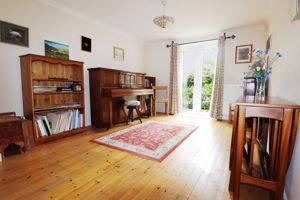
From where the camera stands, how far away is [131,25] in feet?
12.4

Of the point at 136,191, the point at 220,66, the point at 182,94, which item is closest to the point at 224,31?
the point at 220,66

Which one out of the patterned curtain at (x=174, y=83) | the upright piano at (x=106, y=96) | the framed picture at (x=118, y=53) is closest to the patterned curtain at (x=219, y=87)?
the patterned curtain at (x=174, y=83)

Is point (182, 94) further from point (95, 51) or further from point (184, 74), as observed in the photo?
point (95, 51)

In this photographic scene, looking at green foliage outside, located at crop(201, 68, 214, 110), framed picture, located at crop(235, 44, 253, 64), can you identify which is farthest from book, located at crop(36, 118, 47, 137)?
framed picture, located at crop(235, 44, 253, 64)

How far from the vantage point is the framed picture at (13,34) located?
2.19 m

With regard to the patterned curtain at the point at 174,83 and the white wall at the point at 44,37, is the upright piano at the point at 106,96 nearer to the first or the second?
the white wall at the point at 44,37

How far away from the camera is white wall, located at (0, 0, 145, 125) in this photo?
2.25m

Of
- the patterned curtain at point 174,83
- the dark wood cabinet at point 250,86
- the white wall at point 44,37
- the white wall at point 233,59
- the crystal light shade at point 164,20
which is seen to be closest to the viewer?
the white wall at point 44,37

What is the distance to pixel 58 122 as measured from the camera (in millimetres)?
2633

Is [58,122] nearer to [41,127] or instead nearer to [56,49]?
[41,127]

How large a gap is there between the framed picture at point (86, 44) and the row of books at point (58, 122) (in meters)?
1.42

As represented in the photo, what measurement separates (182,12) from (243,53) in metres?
2.02

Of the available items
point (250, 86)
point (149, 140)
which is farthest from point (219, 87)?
point (149, 140)

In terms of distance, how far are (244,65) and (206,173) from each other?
11.0 feet
